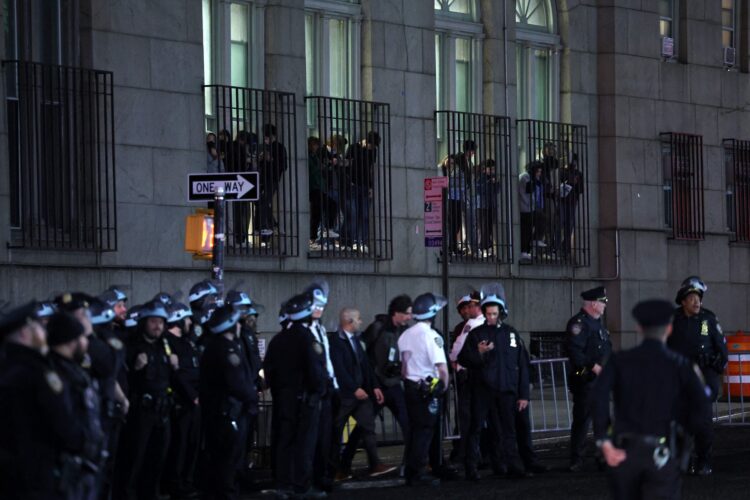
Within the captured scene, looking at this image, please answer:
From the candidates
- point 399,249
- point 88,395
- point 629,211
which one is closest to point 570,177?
point 629,211

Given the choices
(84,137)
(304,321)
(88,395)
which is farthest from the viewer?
(84,137)

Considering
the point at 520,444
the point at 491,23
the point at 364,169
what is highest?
the point at 491,23

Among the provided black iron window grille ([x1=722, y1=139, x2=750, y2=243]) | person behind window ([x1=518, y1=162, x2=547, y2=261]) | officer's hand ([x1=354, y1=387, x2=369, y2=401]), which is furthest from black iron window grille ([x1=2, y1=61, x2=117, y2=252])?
black iron window grille ([x1=722, y1=139, x2=750, y2=243])

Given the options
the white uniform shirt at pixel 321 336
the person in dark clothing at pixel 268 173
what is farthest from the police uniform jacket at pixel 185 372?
the person in dark clothing at pixel 268 173

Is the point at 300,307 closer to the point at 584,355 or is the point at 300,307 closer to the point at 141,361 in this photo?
the point at 141,361

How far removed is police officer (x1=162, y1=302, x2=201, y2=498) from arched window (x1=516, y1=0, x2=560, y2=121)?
14.5 metres

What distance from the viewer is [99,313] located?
49.9 ft

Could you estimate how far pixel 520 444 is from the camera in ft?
64.1

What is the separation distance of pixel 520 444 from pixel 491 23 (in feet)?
39.2

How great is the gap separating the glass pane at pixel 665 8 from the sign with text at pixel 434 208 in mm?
12206

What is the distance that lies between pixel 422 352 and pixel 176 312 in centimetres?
280

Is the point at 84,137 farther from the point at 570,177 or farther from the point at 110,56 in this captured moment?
the point at 570,177

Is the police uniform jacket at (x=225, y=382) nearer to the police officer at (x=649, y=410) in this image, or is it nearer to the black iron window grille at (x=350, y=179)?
the police officer at (x=649, y=410)

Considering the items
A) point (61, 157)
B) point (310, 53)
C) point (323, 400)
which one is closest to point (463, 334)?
point (323, 400)
